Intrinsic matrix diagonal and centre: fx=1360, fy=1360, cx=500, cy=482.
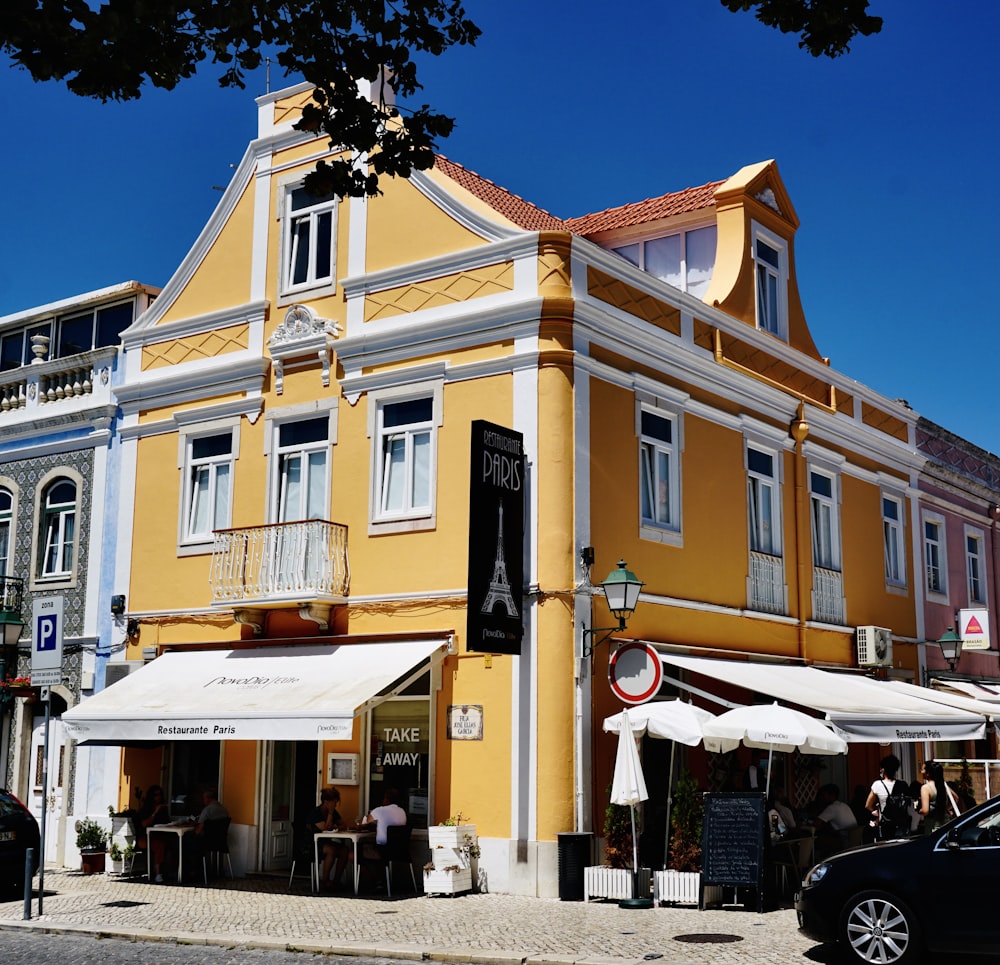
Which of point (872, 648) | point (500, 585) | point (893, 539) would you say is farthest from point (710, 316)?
point (893, 539)

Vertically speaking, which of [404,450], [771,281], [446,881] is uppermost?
[771,281]

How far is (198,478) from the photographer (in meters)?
20.2

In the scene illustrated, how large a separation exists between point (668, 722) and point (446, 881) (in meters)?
3.16

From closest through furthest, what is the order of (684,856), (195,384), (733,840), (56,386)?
1. (733,840)
2. (684,856)
3. (195,384)
4. (56,386)

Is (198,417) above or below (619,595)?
above

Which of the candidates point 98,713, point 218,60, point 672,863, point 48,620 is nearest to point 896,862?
point 672,863

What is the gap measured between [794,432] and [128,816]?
11584mm

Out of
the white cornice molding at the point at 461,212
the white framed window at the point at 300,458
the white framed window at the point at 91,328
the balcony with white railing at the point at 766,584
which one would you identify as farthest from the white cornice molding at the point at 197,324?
the balcony with white railing at the point at 766,584

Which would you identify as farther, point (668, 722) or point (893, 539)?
point (893, 539)

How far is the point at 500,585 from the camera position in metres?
15.9

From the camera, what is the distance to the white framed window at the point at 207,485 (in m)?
19.8

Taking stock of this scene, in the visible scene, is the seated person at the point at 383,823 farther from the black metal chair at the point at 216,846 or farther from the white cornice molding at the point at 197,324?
the white cornice molding at the point at 197,324

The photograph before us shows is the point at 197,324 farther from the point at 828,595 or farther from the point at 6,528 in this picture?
the point at 828,595

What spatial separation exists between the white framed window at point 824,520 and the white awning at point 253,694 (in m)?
8.16
